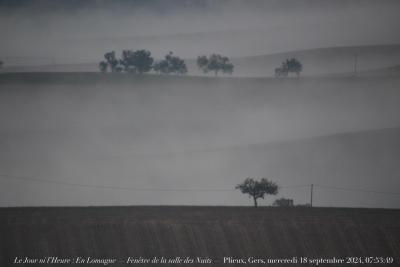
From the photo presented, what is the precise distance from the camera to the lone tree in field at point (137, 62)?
149 metres

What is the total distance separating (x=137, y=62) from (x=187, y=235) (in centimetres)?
10922

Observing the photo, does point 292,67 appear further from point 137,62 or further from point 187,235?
point 187,235

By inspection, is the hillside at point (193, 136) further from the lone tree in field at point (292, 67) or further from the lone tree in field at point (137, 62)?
the lone tree in field at point (292, 67)

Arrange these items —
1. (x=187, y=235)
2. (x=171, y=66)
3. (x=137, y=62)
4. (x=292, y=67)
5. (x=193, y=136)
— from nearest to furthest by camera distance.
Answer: (x=187, y=235), (x=193, y=136), (x=137, y=62), (x=171, y=66), (x=292, y=67)

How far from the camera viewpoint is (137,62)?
149500 mm

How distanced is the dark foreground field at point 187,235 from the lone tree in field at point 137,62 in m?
103

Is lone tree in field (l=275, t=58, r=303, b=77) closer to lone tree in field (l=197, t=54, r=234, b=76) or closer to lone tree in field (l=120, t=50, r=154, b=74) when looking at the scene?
lone tree in field (l=197, t=54, r=234, b=76)

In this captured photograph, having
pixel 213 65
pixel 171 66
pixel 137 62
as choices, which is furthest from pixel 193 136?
pixel 213 65

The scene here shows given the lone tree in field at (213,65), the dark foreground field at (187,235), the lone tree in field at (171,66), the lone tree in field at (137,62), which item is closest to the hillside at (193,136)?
the lone tree in field at (137,62)

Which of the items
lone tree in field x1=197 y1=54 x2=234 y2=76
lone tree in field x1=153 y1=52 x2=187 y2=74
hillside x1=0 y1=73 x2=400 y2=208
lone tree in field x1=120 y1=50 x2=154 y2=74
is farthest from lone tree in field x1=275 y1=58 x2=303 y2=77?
lone tree in field x1=120 y1=50 x2=154 y2=74

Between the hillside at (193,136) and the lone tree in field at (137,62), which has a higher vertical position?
the lone tree in field at (137,62)

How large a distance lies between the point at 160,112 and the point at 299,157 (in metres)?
30.3

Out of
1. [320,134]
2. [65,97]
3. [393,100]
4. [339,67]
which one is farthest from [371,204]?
[339,67]

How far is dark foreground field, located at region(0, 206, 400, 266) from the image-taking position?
1645 inches
